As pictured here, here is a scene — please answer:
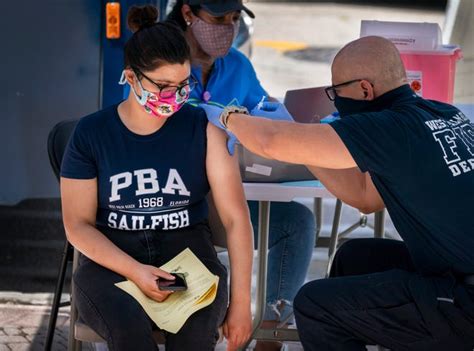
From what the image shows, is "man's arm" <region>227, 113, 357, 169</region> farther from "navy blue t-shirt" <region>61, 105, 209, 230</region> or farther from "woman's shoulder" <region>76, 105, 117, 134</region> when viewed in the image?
"woman's shoulder" <region>76, 105, 117, 134</region>

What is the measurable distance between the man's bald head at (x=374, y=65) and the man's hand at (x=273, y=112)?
15.7 inches

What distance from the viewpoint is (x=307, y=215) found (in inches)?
164

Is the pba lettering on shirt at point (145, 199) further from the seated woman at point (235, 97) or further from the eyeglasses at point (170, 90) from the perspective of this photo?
the seated woman at point (235, 97)

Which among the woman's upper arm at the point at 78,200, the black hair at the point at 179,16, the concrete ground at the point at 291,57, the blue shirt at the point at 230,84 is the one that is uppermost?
the black hair at the point at 179,16

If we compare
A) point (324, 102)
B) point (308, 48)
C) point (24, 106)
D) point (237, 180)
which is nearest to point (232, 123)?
point (237, 180)

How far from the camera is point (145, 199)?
323cm

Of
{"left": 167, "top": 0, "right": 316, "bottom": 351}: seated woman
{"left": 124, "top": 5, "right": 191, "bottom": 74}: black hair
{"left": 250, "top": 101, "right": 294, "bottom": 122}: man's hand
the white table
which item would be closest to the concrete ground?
{"left": 167, "top": 0, "right": 316, "bottom": 351}: seated woman

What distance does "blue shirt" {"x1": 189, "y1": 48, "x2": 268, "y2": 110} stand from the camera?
4.16 metres

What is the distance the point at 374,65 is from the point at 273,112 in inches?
22.0

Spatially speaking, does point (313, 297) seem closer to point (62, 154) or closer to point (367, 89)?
point (367, 89)

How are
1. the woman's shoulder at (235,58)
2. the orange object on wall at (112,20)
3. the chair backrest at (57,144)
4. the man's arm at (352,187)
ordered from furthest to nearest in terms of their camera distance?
the orange object on wall at (112,20), the woman's shoulder at (235,58), the chair backrest at (57,144), the man's arm at (352,187)

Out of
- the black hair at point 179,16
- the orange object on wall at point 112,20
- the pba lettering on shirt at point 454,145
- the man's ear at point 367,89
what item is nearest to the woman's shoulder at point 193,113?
the man's ear at point 367,89

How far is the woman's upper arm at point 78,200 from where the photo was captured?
127 inches

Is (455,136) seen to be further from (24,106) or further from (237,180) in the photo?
(24,106)
